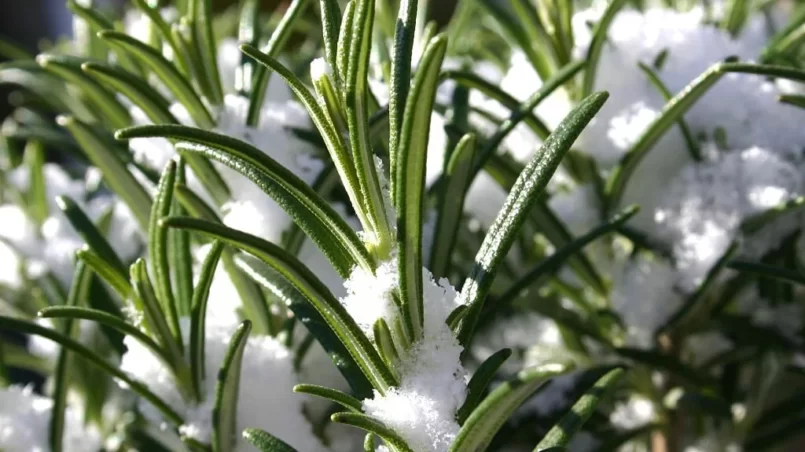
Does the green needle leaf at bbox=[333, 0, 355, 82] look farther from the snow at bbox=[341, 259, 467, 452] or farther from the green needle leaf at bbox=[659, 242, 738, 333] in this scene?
the green needle leaf at bbox=[659, 242, 738, 333]

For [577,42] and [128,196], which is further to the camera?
[577,42]

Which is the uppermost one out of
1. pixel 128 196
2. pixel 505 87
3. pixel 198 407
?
pixel 505 87

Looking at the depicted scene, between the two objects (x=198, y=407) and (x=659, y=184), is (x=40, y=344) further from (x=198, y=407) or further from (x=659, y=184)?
(x=659, y=184)

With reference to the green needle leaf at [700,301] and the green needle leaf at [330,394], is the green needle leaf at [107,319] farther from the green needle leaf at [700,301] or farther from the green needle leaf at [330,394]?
the green needle leaf at [700,301]

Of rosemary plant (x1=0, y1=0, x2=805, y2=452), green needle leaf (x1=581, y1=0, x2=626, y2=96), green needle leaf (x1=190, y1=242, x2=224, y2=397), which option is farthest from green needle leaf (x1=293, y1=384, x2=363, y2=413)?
→ green needle leaf (x1=581, y1=0, x2=626, y2=96)

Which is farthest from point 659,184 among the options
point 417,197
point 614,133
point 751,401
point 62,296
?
point 62,296

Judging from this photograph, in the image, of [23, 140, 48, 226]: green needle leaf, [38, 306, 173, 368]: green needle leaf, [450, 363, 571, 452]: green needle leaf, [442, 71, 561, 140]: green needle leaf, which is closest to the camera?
[450, 363, 571, 452]: green needle leaf
